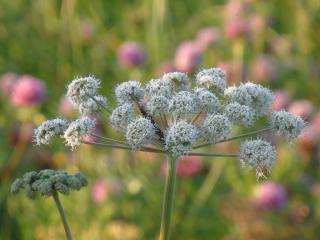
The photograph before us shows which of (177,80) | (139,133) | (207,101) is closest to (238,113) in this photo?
(207,101)

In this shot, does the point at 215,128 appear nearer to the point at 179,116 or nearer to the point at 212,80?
the point at 179,116

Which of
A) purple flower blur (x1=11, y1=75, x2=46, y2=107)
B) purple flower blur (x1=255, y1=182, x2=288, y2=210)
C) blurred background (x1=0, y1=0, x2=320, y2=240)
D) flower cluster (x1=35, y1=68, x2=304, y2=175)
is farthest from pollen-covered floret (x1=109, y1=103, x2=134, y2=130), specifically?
purple flower blur (x1=11, y1=75, x2=46, y2=107)

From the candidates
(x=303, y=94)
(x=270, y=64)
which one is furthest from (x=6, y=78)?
(x=303, y=94)

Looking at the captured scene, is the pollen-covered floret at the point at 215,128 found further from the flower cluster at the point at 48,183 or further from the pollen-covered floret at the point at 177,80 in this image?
→ the flower cluster at the point at 48,183

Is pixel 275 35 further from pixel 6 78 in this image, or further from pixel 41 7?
pixel 6 78

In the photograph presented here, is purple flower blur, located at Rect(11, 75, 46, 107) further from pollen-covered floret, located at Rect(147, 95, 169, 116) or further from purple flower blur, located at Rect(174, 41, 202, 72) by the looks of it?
pollen-covered floret, located at Rect(147, 95, 169, 116)

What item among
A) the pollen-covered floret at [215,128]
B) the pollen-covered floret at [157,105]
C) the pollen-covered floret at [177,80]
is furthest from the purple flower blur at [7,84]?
the pollen-covered floret at [215,128]
